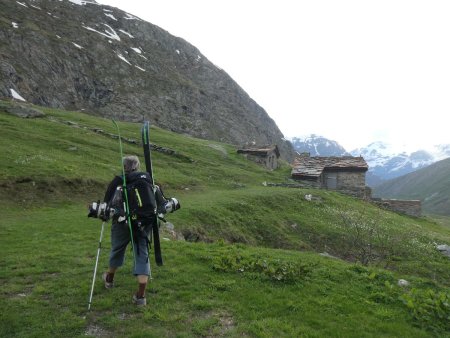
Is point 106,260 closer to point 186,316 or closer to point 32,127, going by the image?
point 186,316

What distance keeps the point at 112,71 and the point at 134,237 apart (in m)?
115

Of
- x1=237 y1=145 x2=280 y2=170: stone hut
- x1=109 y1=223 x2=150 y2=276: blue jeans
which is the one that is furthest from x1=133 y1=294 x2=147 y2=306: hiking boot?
x1=237 y1=145 x2=280 y2=170: stone hut

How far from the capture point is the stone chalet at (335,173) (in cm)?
5956

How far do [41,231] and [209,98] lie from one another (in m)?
143

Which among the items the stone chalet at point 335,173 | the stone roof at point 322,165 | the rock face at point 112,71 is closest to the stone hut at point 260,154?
the stone roof at point 322,165

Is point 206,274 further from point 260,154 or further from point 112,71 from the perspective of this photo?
point 112,71

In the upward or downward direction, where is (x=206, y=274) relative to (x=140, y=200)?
downward

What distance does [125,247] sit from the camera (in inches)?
419

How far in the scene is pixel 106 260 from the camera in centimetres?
1376

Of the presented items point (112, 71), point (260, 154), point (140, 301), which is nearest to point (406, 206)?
point (260, 154)

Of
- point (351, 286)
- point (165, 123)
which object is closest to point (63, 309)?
point (351, 286)

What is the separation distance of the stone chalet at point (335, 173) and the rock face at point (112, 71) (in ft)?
180

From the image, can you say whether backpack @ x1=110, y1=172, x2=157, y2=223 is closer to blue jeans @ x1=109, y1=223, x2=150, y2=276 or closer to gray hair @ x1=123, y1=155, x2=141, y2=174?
gray hair @ x1=123, y1=155, x2=141, y2=174

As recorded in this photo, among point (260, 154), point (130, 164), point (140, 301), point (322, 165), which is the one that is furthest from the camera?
point (260, 154)
